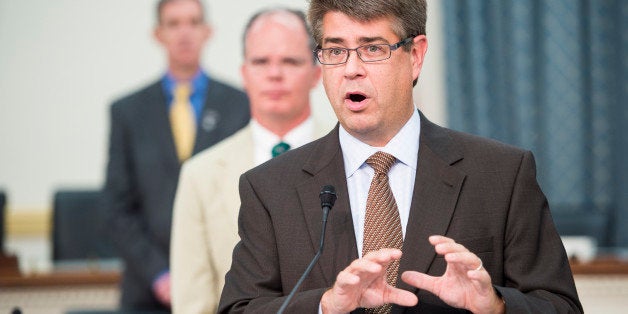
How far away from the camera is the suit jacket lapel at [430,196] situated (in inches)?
88.3

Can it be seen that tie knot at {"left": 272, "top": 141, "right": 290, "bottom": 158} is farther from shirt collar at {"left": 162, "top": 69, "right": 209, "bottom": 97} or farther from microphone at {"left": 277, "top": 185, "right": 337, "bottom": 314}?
shirt collar at {"left": 162, "top": 69, "right": 209, "bottom": 97}

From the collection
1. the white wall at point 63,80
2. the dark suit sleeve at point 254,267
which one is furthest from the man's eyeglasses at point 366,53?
the white wall at point 63,80

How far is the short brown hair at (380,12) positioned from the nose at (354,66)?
0.26 ft

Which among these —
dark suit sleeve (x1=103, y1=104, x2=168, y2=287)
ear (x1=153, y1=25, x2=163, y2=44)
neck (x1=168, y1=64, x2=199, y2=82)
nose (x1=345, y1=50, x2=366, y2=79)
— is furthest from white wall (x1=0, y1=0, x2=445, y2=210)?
nose (x1=345, y1=50, x2=366, y2=79)

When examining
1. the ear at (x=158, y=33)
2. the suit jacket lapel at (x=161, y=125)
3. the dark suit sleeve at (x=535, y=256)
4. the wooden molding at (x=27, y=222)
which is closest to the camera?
the dark suit sleeve at (x=535, y=256)

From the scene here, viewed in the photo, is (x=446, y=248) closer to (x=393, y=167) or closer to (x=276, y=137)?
(x=393, y=167)

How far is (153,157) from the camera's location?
4707 mm

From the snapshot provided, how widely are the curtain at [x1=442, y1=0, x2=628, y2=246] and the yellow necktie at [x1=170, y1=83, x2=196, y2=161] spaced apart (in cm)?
219

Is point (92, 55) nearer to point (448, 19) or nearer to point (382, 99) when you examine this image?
point (448, 19)

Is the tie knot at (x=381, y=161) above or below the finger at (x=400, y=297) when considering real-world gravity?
above

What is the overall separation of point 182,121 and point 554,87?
8.86ft

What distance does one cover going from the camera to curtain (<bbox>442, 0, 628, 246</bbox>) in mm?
6551

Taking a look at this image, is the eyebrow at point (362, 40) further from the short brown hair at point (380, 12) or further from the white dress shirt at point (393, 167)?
the white dress shirt at point (393, 167)

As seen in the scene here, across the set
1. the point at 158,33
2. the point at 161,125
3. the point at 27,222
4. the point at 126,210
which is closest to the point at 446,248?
the point at 126,210
